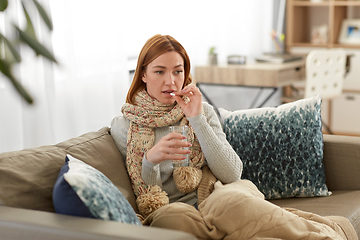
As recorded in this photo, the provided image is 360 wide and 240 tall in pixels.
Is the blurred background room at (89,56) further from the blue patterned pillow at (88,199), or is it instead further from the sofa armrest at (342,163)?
the sofa armrest at (342,163)

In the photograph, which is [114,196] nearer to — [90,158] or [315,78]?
[90,158]

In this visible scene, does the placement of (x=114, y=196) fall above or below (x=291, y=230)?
above

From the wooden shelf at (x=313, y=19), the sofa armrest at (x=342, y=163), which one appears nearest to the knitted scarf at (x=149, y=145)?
the sofa armrest at (x=342, y=163)

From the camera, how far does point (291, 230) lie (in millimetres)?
1256

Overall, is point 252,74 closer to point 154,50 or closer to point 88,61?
point 88,61

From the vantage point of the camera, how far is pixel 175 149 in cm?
141

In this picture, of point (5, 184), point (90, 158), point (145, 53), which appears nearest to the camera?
point (5, 184)

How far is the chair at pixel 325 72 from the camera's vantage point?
3.49 metres

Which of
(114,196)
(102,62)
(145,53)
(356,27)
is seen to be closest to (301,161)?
(145,53)

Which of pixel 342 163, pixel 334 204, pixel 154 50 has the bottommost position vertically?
pixel 334 204

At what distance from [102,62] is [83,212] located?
5.53 feet

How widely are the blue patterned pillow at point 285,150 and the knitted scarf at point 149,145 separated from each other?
286mm

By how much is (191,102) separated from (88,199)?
0.68m

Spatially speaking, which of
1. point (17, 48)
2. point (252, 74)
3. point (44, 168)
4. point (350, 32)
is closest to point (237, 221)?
point (44, 168)
